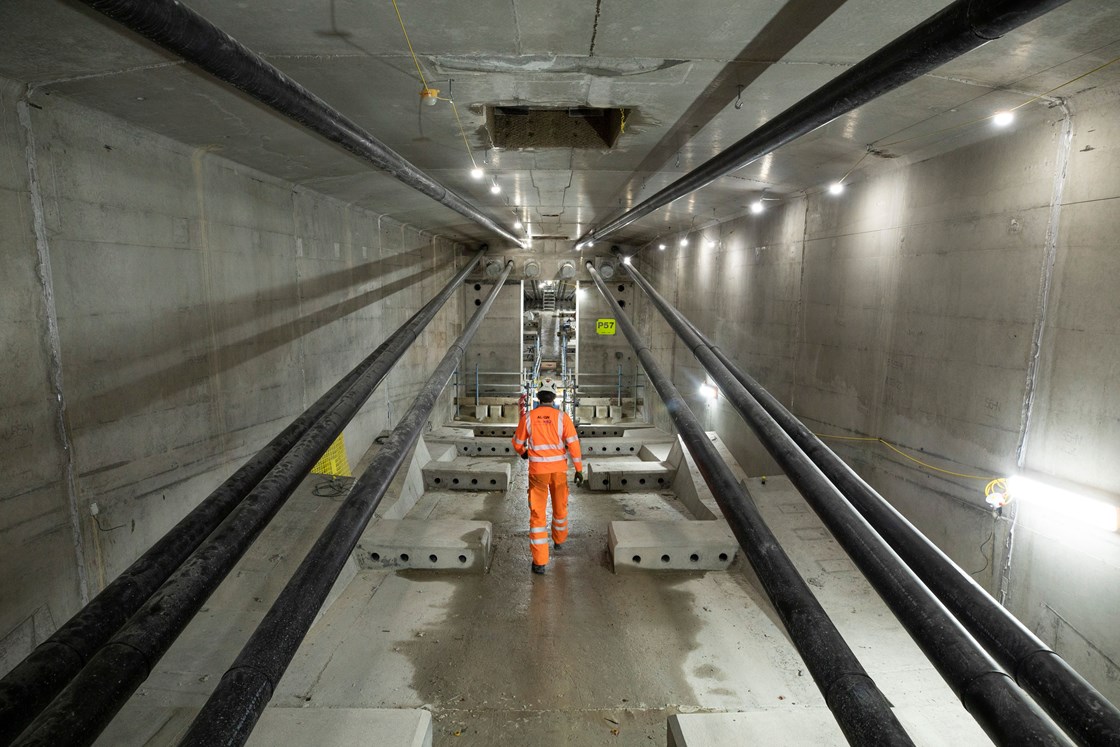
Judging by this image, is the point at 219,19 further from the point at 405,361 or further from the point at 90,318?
the point at 405,361

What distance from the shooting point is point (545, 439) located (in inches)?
206

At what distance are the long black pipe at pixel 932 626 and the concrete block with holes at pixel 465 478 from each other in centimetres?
551

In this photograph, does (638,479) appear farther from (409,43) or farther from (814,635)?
(409,43)

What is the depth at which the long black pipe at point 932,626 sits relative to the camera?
143 centimetres

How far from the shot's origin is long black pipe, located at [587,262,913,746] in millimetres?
1562

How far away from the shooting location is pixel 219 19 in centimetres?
254

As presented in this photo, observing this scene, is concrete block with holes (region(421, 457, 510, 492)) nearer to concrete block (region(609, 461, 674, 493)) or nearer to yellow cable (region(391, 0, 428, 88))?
concrete block (region(609, 461, 674, 493))

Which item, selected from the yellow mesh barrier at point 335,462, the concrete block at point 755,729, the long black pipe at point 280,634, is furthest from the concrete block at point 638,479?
the long black pipe at point 280,634

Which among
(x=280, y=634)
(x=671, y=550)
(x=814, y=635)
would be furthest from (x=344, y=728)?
(x=671, y=550)

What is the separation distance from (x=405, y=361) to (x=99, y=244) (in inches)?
252

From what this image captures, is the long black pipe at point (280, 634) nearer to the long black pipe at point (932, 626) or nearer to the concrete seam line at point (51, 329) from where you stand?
the long black pipe at point (932, 626)

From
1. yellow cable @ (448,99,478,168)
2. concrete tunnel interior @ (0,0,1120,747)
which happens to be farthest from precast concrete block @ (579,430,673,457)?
yellow cable @ (448,99,478,168)

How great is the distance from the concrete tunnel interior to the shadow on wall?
31mm

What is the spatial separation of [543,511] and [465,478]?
9.80 feet
